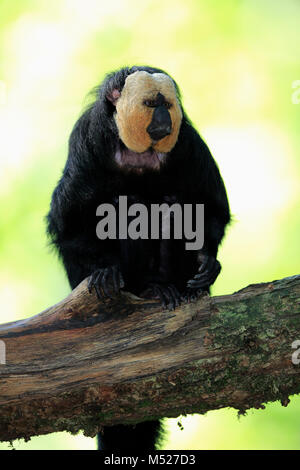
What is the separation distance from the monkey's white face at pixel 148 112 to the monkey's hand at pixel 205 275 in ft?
2.93

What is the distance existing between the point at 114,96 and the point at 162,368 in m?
2.10

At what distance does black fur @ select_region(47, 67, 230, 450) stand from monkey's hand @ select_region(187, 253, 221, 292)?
256 millimetres

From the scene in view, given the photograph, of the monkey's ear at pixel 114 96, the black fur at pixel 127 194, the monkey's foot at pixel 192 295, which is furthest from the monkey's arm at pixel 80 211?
the monkey's foot at pixel 192 295

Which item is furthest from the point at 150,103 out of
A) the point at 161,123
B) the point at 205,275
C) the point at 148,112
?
the point at 205,275

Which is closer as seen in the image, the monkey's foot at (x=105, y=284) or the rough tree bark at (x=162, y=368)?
the rough tree bark at (x=162, y=368)

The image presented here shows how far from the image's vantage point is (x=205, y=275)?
4.08 m

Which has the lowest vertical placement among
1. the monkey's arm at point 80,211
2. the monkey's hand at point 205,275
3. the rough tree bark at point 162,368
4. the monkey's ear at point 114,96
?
the rough tree bark at point 162,368

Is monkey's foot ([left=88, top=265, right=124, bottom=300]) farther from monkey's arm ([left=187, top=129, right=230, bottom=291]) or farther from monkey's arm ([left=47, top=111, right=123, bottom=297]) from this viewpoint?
monkey's arm ([left=187, top=129, right=230, bottom=291])

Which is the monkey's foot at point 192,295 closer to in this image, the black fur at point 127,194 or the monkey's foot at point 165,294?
the monkey's foot at point 165,294

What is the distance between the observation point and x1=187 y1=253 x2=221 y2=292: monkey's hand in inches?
155

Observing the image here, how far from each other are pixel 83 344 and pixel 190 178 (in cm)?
170

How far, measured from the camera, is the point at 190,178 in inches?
178

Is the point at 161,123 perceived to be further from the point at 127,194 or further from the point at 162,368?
the point at 162,368

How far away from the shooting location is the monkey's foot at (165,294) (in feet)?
11.8
